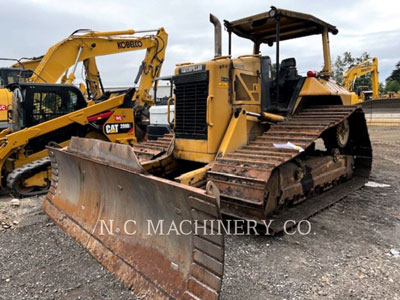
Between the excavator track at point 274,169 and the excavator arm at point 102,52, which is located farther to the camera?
the excavator arm at point 102,52

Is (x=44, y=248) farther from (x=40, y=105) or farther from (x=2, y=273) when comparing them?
(x=40, y=105)

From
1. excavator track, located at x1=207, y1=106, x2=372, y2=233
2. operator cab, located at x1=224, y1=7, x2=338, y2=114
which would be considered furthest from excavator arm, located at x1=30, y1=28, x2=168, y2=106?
excavator track, located at x1=207, y1=106, x2=372, y2=233

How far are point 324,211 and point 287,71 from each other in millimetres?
2311

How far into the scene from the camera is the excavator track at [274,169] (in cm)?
355

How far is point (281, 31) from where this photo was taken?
5602 millimetres

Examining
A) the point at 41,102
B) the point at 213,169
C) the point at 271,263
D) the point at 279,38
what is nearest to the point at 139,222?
the point at 213,169

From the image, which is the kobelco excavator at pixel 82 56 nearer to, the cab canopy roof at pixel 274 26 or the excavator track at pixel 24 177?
the excavator track at pixel 24 177

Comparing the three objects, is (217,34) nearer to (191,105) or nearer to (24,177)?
(191,105)

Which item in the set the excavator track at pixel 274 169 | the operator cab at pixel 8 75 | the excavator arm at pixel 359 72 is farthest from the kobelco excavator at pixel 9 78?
the excavator arm at pixel 359 72

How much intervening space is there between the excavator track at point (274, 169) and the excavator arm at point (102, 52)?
5438 mm

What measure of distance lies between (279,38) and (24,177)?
5086 millimetres

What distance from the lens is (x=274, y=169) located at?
3.65 m

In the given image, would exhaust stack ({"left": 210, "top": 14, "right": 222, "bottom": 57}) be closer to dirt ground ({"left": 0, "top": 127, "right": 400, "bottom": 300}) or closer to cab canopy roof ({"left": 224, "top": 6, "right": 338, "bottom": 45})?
cab canopy roof ({"left": 224, "top": 6, "right": 338, "bottom": 45})

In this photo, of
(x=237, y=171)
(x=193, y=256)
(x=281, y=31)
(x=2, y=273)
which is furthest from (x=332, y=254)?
(x=281, y=31)
